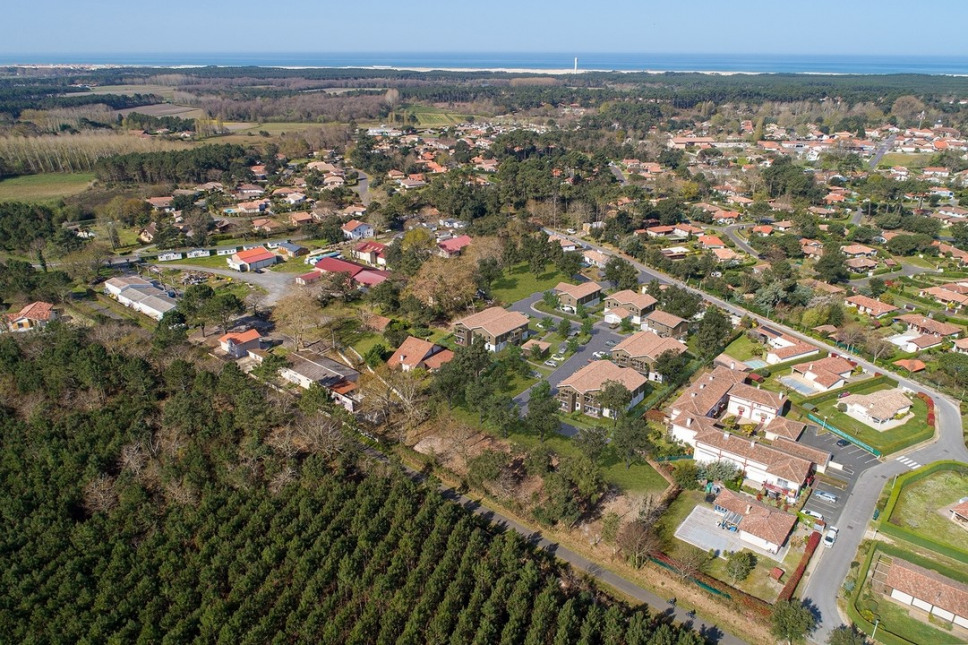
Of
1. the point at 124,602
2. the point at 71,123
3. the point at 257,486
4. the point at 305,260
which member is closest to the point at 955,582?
the point at 257,486

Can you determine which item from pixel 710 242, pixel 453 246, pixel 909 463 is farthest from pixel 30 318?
pixel 710 242

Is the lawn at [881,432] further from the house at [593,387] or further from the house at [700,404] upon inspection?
the house at [593,387]

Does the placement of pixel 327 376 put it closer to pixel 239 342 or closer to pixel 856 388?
pixel 239 342

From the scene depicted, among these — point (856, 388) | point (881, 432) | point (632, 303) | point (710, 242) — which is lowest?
point (881, 432)

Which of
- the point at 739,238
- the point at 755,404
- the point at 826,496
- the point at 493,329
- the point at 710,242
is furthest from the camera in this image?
the point at 739,238

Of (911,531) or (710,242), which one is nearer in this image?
(911,531)

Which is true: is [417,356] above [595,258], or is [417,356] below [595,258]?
below

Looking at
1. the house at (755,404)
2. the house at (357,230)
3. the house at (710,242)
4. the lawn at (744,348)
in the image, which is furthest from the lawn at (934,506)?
the house at (357,230)
